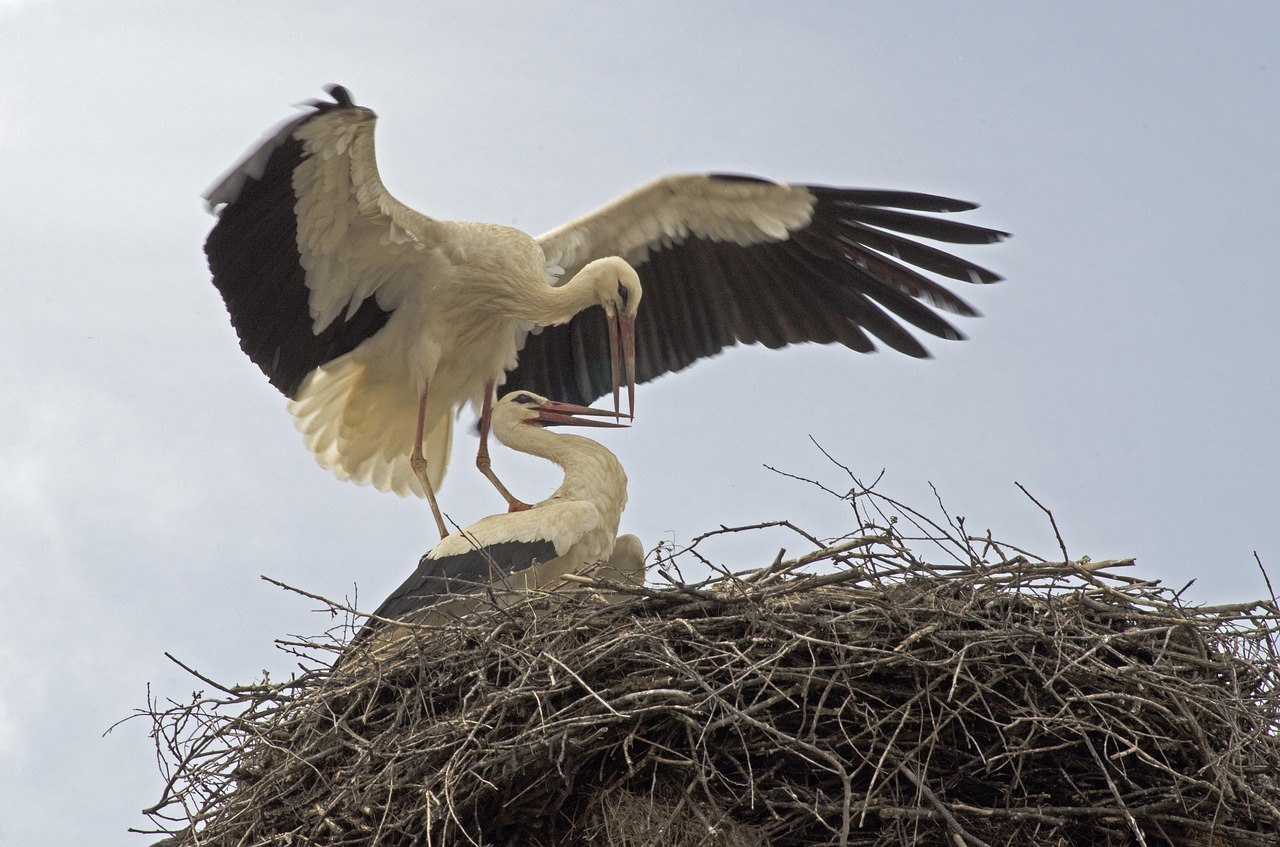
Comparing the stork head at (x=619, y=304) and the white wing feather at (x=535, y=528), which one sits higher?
the stork head at (x=619, y=304)

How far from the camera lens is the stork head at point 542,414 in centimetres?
604

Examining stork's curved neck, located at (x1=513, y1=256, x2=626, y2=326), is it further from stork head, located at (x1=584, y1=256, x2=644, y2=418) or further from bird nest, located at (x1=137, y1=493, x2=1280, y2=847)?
bird nest, located at (x1=137, y1=493, x2=1280, y2=847)

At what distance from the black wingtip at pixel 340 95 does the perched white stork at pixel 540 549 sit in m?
1.47

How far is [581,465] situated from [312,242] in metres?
1.56

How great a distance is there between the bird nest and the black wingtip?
222 cm

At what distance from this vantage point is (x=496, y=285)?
648 centimetres

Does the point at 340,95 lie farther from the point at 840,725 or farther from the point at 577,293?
the point at 840,725

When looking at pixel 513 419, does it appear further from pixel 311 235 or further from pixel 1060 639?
pixel 1060 639

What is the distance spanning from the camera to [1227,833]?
4.16m

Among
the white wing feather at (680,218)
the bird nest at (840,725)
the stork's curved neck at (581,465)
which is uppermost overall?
the white wing feather at (680,218)

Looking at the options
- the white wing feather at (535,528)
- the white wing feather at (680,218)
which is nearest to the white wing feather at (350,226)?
the white wing feather at (680,218)

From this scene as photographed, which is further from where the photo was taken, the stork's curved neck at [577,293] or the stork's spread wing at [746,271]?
the stork's spread wing at [746,271]

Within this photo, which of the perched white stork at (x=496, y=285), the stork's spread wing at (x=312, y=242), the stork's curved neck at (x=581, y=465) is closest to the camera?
the stork's curved neck at (x=581, y=465)

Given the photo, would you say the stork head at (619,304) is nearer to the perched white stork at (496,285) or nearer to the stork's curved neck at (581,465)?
the perched white stork at (496,285)
